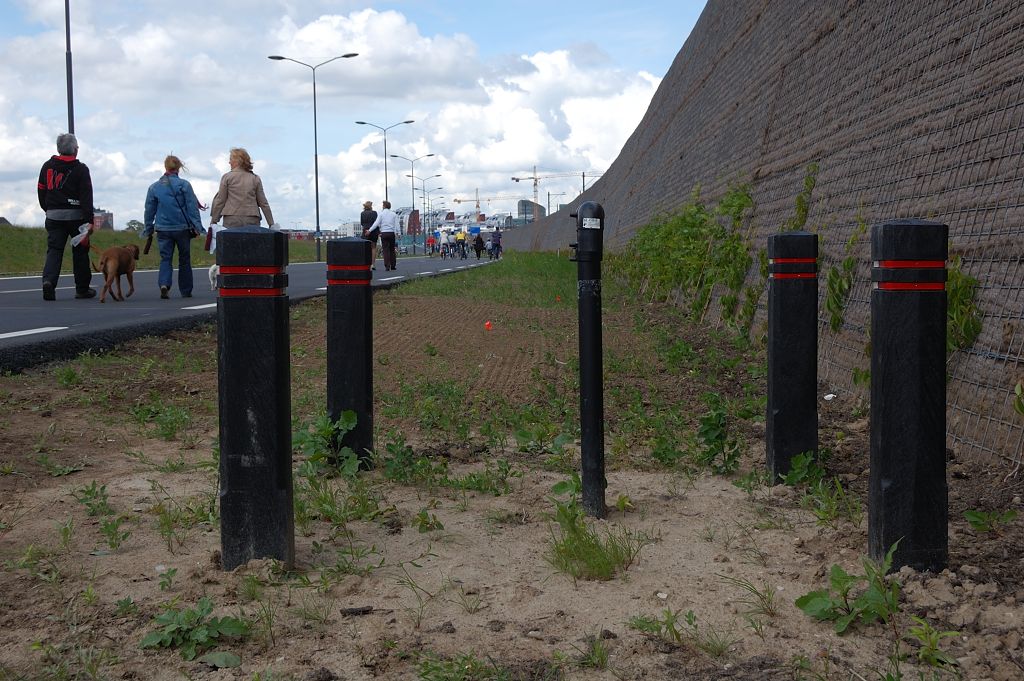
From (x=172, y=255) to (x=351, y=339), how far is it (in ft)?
35.5

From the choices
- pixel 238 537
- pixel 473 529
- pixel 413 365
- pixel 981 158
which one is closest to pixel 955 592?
pixel 473 529

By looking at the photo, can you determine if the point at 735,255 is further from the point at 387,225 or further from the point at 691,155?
the point at 387,225

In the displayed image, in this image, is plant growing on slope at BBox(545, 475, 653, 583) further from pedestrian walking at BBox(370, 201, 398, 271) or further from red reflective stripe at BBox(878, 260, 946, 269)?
pedestrian walking at BBox(370, 201, 398, 271)

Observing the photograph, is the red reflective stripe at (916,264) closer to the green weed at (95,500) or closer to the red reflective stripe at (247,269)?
the red reflective stripe at (247,269)

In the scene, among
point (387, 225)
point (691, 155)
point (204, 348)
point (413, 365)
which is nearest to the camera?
point (413, 365)

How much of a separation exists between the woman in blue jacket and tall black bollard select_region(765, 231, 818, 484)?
456 inches

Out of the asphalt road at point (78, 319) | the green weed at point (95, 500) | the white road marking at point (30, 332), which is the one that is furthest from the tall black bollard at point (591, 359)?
the white road marking at point (30, 332)

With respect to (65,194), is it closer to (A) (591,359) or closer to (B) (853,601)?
(A) (591,359)

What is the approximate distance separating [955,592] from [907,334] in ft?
2.53

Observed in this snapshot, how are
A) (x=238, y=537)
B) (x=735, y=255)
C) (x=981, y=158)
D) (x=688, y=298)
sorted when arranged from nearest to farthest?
(x=238, y=537) → (x=981, y=158) → (x=735, y=255) → (x=688, y=298)

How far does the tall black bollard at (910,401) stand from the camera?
3215 mm

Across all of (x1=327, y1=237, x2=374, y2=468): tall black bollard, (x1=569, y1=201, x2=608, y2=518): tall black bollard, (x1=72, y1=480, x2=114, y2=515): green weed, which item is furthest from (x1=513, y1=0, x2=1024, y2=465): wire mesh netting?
(x1=72, y1=480, x2=114, y2=515): green weed

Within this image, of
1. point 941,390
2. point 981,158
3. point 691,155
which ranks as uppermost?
point 691,155

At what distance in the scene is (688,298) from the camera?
40.3 feet
